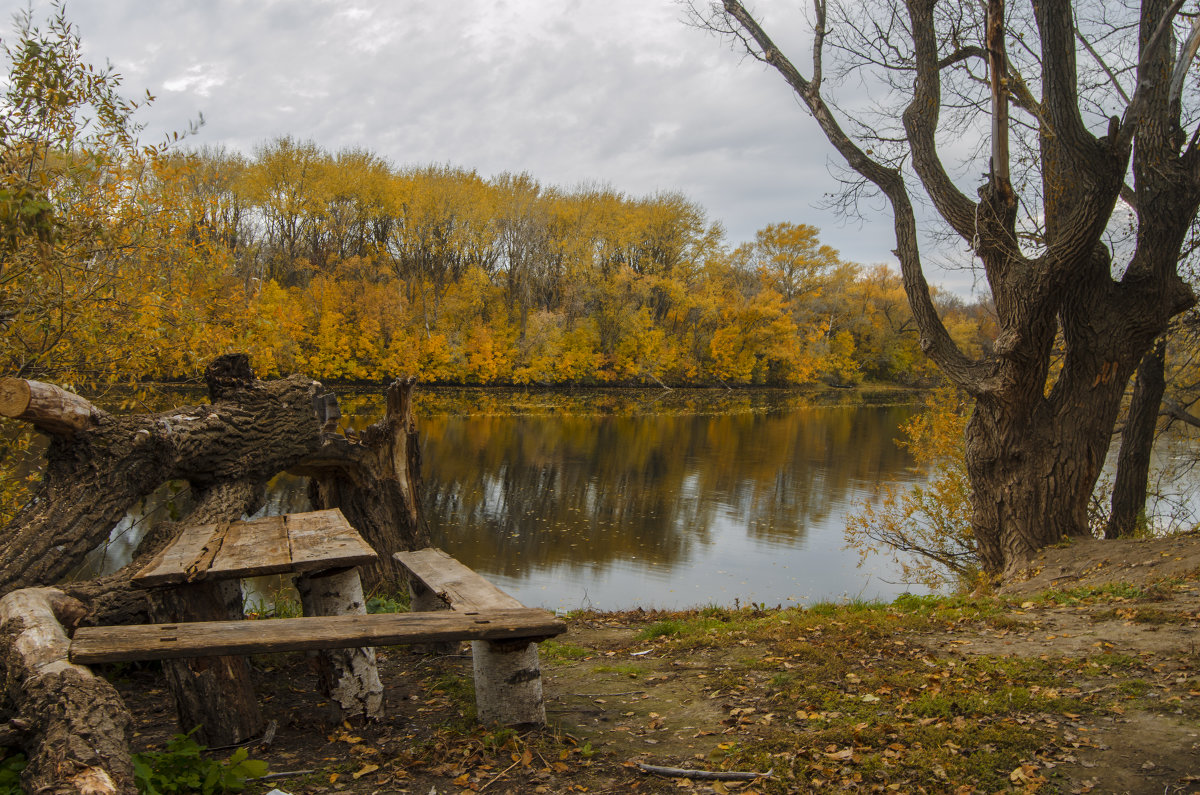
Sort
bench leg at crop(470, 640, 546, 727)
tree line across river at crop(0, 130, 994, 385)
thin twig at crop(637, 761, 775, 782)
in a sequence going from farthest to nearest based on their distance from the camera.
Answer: tree line across river at crop(0, 130, 994, 385)
bench leg at crop(470, 640, 546, 727)
thin twig at crop(637, 761, 775, 782)

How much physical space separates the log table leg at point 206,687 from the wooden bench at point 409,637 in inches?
10.7

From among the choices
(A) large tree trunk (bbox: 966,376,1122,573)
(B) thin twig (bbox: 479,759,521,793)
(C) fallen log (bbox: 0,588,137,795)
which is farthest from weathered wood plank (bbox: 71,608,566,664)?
(A) large tree trunk (bbox: 966,376,1122,573)

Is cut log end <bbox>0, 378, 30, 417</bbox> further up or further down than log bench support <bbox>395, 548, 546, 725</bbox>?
further up

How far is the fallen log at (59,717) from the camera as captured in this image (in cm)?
246

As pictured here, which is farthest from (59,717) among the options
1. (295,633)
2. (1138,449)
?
(1138,449)

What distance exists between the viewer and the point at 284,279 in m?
41.0

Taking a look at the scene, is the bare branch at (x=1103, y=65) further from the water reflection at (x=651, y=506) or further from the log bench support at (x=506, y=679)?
the log bench support at (x=506, y=679)

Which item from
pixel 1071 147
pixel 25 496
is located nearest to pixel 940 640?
pixel 1071 147

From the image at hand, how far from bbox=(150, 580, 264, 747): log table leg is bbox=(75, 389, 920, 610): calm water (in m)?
5.14

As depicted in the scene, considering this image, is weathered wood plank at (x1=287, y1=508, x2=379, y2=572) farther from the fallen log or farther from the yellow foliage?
the yellow foliage

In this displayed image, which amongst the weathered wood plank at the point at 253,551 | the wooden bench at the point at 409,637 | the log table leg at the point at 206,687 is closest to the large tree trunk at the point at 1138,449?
the wooden bench at the point at 409,637

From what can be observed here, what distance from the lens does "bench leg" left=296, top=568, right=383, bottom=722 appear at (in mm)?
4094

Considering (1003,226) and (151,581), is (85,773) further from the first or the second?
(1003,226)

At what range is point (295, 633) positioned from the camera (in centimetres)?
335
